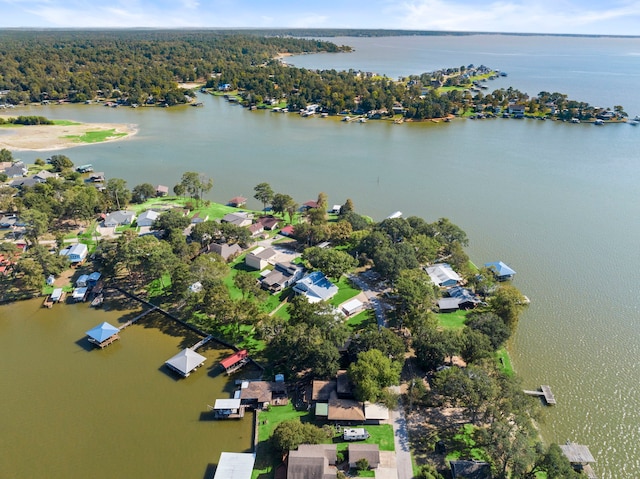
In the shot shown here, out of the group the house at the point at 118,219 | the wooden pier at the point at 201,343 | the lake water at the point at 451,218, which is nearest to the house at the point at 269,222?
the lake water at the point at 451,218

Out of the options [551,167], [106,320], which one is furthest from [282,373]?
[551,167]

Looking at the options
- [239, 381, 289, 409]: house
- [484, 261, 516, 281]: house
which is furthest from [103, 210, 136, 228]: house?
[484, 261, 516, 281]: house

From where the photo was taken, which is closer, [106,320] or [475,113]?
[106,320]

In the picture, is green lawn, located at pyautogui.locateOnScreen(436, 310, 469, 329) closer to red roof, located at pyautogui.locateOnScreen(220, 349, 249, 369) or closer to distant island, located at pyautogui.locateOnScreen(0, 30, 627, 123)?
red roof, located at pyautogui.locateOnScreen(220, 349, 249, 369)

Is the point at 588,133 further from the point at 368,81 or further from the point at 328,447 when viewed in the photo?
the point at 328,447

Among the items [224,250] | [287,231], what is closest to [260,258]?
[224,250]

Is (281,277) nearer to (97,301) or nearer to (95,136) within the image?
(97,301)
